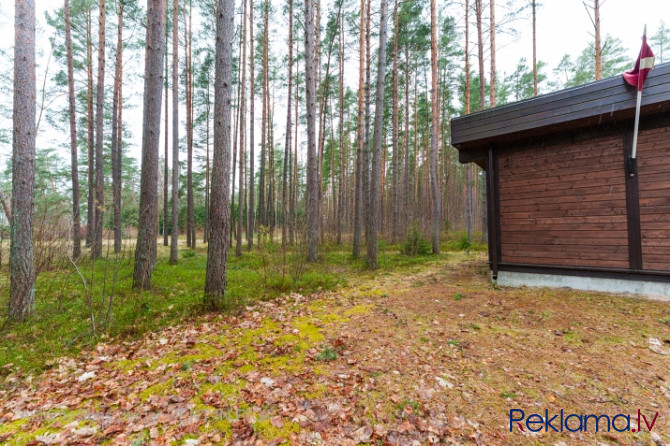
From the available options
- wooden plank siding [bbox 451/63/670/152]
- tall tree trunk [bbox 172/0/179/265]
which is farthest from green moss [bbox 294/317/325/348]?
tall tree trunk [bbox 172/0/179/265]

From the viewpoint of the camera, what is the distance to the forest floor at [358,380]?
1814 mm

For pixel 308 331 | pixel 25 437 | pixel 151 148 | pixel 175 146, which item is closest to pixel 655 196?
pixel 308 331

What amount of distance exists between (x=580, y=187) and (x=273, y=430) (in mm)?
6639

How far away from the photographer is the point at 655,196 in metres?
4.48

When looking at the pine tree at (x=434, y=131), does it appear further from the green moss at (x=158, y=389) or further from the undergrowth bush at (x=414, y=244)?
the green moss at (x=158, y=389)

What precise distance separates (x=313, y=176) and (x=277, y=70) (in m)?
9.98

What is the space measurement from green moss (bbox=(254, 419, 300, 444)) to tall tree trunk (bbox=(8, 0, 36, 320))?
438 centimetres

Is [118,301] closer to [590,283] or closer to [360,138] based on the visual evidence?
[360,138]

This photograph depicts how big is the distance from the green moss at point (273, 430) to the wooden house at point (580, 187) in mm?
Result: 5736

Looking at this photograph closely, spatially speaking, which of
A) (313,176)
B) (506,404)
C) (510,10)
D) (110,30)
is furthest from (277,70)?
(506,404)

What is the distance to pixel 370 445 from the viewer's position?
5.54ft

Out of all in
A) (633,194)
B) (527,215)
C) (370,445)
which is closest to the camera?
(370,445)

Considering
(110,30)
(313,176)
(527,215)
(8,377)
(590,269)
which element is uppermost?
(110,30)

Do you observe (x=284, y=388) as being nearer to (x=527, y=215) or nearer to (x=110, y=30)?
(x=527, y=215)
